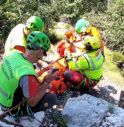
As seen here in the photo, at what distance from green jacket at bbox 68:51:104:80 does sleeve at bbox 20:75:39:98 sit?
264 centimetres

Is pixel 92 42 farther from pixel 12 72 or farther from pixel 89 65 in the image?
pixel 12 72

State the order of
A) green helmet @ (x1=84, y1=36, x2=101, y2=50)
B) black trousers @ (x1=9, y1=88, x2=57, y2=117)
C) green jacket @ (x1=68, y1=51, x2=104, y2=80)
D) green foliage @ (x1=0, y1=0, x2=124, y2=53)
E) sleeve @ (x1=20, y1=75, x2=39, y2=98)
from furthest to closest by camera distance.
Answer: green foliage @ (x1=0, y1=0, x2=124, y2=53) → green jacket @ (x1=68, y1=51, x2=104, y2=80) → green helmet @ (x1=84, y1=36, x2=101, y2=50) → black trousers @ (x1=9, y1=88, x2=57, y2=117) → sleeve @ (x1=20, y1=75, x2=39, y2=98)

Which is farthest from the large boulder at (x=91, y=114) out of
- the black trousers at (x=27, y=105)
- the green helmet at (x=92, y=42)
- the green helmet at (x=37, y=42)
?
the green helmet at (x=37, y=42)

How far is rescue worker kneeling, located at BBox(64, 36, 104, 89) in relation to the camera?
739cm

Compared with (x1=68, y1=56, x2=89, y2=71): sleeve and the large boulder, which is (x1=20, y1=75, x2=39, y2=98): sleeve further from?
(x1=68, y1=56, x2=89, y2=71): sleeve

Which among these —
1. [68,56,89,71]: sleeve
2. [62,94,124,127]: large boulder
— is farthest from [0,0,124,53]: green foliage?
[62,94,124,127]: large boulder

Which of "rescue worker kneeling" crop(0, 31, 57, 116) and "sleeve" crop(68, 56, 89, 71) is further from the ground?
"rescue worker kneeling" crop(0, 31, 57, 116)

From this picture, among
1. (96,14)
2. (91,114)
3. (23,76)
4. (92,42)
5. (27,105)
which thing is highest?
(23,76)

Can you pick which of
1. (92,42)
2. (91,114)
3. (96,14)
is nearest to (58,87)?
(92,42)

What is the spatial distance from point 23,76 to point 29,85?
0.15 metres

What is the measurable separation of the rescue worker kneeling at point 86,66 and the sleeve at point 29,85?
2643 mm

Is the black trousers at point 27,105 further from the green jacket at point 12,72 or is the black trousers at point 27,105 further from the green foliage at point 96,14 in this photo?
the green foliage at point 96,14

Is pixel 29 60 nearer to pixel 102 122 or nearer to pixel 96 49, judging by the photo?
pixel 102 122

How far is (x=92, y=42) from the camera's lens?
734 centimetres
